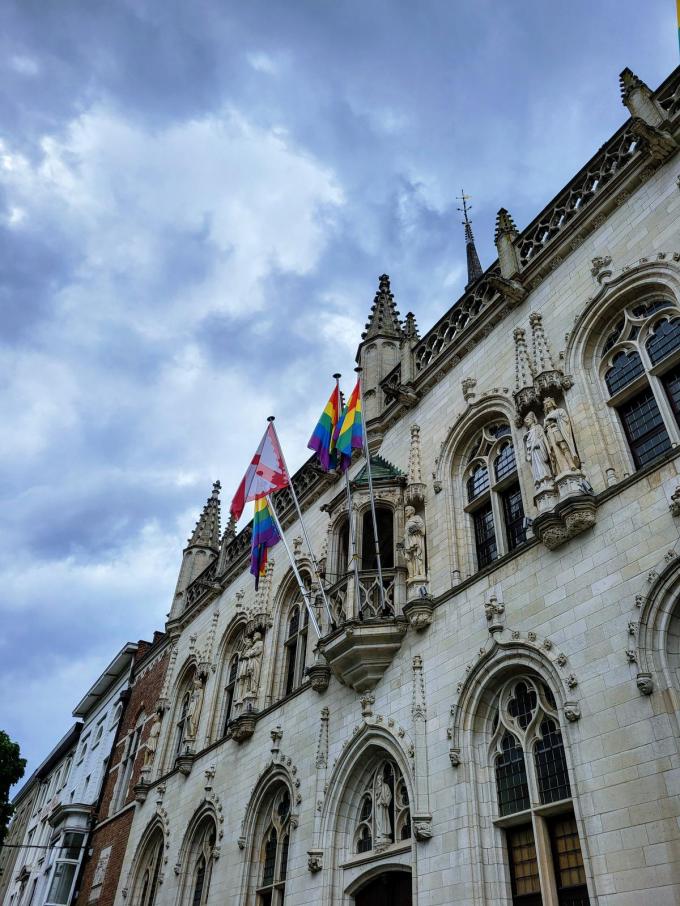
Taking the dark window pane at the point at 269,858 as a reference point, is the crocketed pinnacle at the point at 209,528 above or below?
above

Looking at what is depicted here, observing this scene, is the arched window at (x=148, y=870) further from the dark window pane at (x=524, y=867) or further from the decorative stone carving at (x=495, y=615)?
the decorative stone carving at (x=495, y=615)

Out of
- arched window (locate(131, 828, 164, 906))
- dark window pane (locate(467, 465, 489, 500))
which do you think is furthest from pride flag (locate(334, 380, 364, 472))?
arched window (locate(131, 828, 164, 906))

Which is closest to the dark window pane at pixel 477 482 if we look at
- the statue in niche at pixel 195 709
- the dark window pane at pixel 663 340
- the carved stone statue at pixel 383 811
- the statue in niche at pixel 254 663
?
the dark window pane at pixel 663 340

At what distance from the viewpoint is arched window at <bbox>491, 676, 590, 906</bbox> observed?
369 inches

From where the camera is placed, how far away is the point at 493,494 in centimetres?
1341

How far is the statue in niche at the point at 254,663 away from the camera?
60.2ft

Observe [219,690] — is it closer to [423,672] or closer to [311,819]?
[311,819]

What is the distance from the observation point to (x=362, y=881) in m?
12.4

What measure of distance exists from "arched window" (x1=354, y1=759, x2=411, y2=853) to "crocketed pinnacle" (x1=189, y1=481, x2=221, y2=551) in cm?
1785

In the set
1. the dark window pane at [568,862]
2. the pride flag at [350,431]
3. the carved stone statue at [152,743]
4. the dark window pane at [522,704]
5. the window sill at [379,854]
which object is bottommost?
the dark window pane at [568,862]

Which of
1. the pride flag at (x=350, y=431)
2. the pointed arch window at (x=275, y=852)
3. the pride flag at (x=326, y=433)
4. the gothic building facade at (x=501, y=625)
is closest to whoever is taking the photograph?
the gothic building facade at (x=501, y=625)

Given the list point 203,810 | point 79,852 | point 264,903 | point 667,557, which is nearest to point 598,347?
point 667,557

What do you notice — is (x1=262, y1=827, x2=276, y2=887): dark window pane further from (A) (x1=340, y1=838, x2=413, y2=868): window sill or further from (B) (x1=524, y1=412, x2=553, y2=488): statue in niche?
(B) (x1=524, y1=412, x2=553, y2=488): statue in niche

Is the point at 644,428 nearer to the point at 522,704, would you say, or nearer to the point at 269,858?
the point at 522,704
